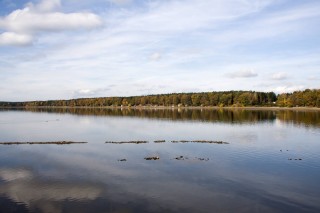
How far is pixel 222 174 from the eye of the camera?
3319 centimetres

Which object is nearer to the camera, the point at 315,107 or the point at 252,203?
the point at 252,203

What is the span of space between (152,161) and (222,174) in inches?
396

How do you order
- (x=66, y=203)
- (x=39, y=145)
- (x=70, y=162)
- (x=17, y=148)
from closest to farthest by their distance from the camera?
(x=66, y=203)
(x=70, y=162)
(x=17, y=148)
(x=39, y=145)

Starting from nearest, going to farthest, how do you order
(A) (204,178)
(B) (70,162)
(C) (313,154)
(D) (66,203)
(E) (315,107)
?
(D) (66,203) < (A) (204,178) < (B) (70,162) < (C) (313,154) < (E) (315,107)

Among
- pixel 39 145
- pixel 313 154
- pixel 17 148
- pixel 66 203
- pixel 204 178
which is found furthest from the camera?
pixel 39 145

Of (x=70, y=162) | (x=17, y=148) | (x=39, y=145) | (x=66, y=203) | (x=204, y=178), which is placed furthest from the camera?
(x=39, y=145)

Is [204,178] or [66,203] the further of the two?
[204,178]

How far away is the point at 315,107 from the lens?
199000mm

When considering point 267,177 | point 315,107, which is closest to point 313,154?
point 267,177

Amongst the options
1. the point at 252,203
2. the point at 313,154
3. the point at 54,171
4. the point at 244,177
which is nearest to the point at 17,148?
the point at 54,171

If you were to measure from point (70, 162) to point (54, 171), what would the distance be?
4922mm

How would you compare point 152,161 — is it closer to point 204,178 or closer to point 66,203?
point 204,178

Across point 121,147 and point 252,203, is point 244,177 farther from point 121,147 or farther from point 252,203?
point 121,147

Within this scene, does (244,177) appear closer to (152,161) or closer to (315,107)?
(152,161)
